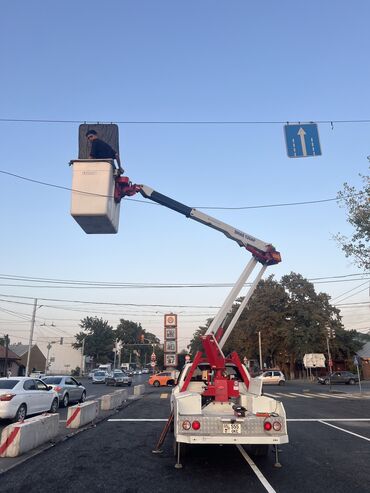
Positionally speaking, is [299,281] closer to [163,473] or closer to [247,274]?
[247,274]

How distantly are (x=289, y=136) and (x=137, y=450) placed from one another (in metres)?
8.40

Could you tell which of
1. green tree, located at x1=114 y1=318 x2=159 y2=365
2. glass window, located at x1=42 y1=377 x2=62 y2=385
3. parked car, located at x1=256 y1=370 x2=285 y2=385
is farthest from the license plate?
green tree, located at x1=114 y1=318 x2=159 y2=365

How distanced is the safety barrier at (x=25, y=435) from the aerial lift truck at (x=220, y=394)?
2558 millimetres

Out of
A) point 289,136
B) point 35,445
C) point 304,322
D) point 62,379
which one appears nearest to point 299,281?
point 304,322

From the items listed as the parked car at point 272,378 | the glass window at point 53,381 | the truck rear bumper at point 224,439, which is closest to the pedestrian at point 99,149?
the truck rear bumper at point 224,439

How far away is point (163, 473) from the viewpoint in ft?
21.8

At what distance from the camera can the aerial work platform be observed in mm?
8742

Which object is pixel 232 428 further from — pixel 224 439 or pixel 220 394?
pixel 220 394

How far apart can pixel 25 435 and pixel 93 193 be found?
5044mm

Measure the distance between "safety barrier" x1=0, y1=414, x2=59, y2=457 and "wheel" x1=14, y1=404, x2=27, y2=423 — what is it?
127 inches

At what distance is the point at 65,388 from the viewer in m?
17.7

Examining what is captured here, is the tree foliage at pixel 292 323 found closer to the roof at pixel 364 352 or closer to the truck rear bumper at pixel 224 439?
the roof at pixel 364 352

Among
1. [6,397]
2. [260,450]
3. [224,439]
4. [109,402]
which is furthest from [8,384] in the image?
[224,439]

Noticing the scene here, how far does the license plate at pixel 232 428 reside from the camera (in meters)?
6.56
